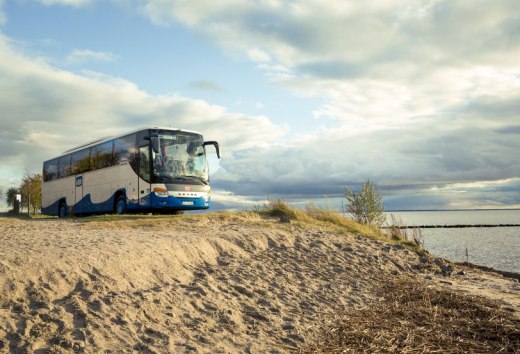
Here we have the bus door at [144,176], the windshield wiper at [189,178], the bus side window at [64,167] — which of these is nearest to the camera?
the bus door at [144,176]

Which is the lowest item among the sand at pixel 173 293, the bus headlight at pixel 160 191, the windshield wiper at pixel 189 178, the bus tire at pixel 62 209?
the sand at pixel 173 293

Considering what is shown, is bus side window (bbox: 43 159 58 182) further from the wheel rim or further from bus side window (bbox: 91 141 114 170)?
the wheel rim

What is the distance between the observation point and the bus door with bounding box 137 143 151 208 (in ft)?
66.0

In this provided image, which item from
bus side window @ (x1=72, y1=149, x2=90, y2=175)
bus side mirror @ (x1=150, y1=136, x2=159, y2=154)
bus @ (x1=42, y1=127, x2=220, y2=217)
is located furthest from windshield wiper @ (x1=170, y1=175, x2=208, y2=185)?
bus side window @ (x1=72, y1=149, x2=90, y2=175)

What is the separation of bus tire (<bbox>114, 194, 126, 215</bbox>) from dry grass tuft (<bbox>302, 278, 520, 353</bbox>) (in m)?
15.6

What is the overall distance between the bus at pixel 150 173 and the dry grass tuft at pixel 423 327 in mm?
13110

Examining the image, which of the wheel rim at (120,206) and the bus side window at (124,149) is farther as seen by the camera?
the wheel rim at (120,206)

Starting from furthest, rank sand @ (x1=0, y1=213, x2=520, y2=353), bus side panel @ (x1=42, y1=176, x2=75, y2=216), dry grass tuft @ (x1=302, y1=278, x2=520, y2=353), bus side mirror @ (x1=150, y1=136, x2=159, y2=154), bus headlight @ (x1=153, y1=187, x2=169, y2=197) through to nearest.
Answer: bus side panel @ (x1=42, y1=176, x2=75, y2=216) < bus side mirror @ (x1=150, y1=136, x2=159, y2=154) < bus headlight @ (x1=153, y1=187, x2=169, y2=197) < dry grass tuft @ (x1=302, y1=278, x2=520, y2=353) < sand @ (x1=0, y1=213, x2=520, y2=353)

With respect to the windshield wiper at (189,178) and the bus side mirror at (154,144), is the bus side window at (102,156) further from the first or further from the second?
the windshield wiper at (189,178)

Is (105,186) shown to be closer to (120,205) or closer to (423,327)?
(120,205)

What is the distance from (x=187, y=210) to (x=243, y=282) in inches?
550

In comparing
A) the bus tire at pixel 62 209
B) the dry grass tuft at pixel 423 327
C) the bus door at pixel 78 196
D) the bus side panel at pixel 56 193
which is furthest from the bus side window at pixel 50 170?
the dry grass tuft at pixel 423 327

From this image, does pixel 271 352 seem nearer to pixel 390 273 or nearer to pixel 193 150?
pixel 390 273

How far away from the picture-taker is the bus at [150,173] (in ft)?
66.0
